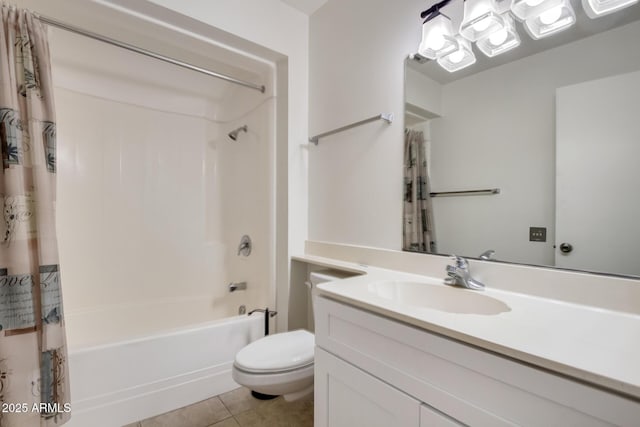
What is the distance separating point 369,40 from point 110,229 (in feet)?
7.48

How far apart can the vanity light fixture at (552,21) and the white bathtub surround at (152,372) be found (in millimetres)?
1972

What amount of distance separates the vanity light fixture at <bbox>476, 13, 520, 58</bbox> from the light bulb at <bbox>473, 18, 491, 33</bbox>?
0.04m

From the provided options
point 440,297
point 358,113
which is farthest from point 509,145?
point 358,113

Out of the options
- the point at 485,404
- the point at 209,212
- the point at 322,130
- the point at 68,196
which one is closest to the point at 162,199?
the point at 209,212

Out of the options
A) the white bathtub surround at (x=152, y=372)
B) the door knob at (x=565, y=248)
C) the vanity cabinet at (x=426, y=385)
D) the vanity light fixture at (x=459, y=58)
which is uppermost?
the vanity light fixture at (x=459, y=58)

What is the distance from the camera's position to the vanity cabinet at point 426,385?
0.50 meters

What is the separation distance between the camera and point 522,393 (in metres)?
0.56

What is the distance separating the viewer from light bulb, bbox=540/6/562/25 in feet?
2.99

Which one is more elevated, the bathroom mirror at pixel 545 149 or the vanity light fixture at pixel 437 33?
the vanity light fixture at pixel 437 33

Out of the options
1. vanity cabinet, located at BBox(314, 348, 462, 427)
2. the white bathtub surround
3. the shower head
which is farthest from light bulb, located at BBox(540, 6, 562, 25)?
the white bathtub surround

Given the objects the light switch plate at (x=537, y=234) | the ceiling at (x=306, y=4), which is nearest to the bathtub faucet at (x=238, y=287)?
the light switch plate at (x=537, y=234)

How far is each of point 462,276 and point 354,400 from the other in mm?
583

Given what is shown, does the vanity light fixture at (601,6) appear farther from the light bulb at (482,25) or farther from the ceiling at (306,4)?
the ceiling at (306,4)

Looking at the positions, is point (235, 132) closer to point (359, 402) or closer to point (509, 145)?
point (509, 145)
